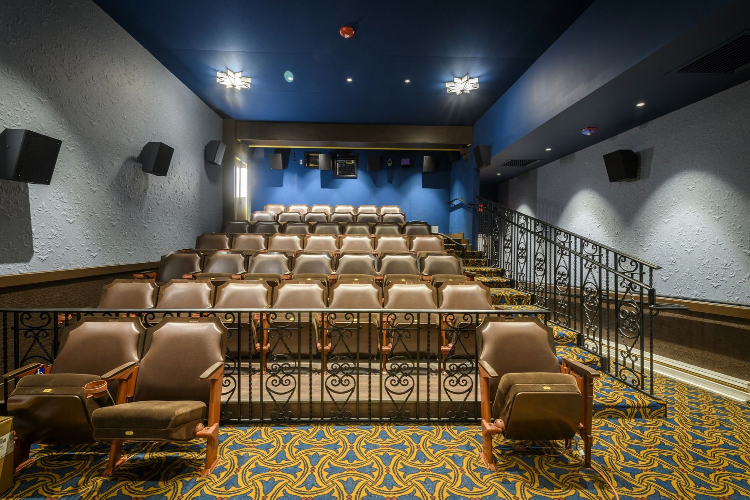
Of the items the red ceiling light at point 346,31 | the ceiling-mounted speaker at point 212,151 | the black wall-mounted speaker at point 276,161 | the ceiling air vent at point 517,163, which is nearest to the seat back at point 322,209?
the black wall-mounted speaker at point 276,161

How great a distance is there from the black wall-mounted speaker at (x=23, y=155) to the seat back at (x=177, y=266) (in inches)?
63.7

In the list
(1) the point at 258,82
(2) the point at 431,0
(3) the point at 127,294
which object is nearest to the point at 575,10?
(2) the point at 431,0

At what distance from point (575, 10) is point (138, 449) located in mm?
5951

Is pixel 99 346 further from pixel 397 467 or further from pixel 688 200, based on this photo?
pixel 688 200

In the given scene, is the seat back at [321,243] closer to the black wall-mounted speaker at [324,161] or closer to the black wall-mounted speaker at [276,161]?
the black wall-mounted speaker at [324,161]

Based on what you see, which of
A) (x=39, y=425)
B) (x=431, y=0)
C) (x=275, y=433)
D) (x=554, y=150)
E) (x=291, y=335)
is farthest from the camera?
(x=554, y=150)

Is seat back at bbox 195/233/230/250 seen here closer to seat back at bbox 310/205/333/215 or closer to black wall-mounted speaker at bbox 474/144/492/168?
seat back at bbox 310/205/333/215

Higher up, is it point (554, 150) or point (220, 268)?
point (554, 150)

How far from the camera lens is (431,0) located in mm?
3977

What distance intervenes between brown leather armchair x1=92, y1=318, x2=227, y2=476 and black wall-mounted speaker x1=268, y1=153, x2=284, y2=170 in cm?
726

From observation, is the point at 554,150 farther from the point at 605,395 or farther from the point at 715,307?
the point at 605,395

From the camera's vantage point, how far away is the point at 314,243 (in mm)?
5688

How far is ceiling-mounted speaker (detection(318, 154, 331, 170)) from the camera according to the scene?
9258 mm

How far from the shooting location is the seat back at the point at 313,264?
4617 millimetres
